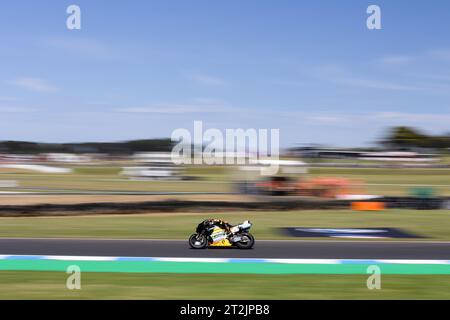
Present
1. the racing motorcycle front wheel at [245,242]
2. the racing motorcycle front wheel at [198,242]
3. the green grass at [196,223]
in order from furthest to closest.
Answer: the green grass at [196,223], the racing motorcycle front wheel at [245,242], the racing motorcycle front wheel at [198,242]

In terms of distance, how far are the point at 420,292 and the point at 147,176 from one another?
33368mm

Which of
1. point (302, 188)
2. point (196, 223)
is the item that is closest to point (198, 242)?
point (196, 223)

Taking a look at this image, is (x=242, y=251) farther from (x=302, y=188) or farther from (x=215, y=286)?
(x=302, y=188)

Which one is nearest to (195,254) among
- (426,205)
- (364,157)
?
(426,205)

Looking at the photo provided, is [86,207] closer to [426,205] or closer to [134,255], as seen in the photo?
[134,255]

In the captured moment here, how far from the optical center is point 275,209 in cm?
1825

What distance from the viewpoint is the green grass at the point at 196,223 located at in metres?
13.0

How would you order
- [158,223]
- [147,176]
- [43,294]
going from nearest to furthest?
[43,294] → [158,223] → [147,176]

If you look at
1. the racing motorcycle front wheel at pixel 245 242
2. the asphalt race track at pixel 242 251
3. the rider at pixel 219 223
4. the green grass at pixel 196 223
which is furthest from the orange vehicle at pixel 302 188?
the rider at pixel 219 223

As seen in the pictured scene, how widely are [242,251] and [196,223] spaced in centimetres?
561

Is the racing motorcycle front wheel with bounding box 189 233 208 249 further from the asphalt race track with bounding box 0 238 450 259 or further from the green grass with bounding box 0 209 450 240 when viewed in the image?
the green grass with bounding box 0 209 450 240

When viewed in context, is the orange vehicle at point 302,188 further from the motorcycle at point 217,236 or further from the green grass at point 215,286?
the green grass at point 215,286

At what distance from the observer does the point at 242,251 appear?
9805 millimetres

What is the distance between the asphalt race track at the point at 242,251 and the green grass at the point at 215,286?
5.83 ft
